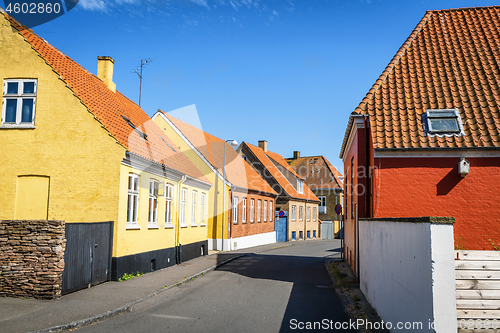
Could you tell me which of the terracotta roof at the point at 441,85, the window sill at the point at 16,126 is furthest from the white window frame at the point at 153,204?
the terracotta roof at the point at 441,85

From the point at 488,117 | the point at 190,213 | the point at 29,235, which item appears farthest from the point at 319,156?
the point at 29,235

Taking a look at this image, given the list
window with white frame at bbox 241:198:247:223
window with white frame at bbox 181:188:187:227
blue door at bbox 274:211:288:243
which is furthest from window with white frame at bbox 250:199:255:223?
window with white frame at bbox 181:188:187:227

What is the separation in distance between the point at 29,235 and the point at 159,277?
16.7 feet

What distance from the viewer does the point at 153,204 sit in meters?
15.5

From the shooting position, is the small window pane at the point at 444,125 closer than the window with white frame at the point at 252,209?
Yes

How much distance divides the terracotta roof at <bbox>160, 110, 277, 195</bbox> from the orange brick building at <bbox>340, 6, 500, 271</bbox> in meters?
12.9

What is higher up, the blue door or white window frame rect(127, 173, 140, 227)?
white window frame rect(127, 173, 140, 227)

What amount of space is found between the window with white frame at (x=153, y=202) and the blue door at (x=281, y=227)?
24.3 metres

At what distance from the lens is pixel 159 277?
13.7 m

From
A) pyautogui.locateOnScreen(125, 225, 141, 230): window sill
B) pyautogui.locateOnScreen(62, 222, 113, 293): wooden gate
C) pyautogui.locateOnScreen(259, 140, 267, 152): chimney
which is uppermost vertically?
pyautogui.locateOnScreen(259, 140, 267, 152): chimney

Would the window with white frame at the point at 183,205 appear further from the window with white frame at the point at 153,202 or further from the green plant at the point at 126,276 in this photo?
the green plant at the point at 126,276

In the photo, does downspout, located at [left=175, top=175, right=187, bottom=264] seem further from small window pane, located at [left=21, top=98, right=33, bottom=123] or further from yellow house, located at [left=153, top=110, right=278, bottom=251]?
small window pane, located at [left=21, top=98, right=33, bottom=123]

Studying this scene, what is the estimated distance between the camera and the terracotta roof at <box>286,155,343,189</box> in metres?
56.1

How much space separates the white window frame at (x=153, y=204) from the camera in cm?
1515
